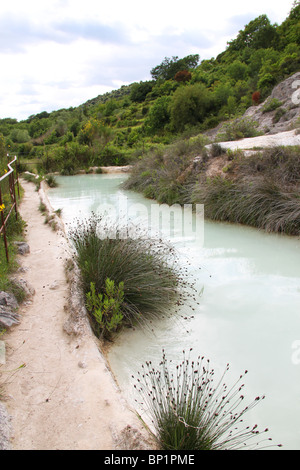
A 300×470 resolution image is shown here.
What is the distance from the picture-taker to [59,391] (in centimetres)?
226

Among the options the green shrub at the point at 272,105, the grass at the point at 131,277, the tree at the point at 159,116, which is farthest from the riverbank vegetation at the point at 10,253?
the tree at the point at 159,116

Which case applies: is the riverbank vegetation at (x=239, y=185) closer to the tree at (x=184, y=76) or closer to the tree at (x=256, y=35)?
the tree at (x=256, y=35)

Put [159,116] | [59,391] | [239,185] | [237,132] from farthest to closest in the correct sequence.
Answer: [159,116] → [237,132] → [239,185] → [59,391]

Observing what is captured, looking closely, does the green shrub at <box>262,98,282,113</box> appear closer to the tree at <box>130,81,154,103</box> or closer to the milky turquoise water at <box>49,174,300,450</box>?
Result: the milky turquoise water at <box>49,174,300,450</box>

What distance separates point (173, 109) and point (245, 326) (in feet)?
74.2

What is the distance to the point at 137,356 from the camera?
288 centimetres

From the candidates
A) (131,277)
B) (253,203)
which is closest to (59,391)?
(131,277)

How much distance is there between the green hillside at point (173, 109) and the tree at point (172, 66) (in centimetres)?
12

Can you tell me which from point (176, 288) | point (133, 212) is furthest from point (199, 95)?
point (176, 288)

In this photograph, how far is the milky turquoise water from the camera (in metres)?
2.45

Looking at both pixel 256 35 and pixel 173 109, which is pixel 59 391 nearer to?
pixel 173 109

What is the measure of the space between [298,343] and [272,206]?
12.4 feet

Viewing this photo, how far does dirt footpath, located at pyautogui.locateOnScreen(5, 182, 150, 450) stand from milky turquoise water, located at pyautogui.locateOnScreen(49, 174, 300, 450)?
0.95 feet

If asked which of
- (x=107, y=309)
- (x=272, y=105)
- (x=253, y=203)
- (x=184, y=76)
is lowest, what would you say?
(x=107, y=309)
